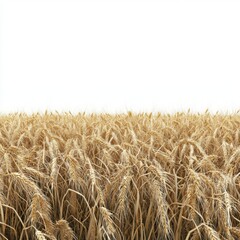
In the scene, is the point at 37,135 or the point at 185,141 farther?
the point at 37,135

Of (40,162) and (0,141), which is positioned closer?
(40,162)

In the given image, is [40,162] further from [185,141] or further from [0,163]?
[185,141]

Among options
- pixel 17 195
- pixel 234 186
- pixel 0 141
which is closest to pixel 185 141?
pixel 234 186

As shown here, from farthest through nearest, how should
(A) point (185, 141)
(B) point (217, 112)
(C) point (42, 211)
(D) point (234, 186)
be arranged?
(B) point (217, 112), (A) point (185, 141), (D) point (234, 186), (C) point (42, 211)

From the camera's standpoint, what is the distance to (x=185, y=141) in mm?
2543

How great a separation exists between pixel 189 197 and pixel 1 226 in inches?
35.3

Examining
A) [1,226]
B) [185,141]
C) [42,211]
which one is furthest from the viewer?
[185,141]

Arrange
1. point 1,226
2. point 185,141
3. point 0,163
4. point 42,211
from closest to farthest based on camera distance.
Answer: point 42,211, point 1,226, point 0,163, point 185,141

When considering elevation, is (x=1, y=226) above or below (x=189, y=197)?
below

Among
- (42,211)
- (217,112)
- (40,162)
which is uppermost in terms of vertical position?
(217,112)

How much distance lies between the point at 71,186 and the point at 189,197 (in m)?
0.67

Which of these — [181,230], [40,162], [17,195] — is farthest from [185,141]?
[17,195]

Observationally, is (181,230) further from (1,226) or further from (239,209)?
(1,226)

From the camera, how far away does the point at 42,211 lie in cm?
178
